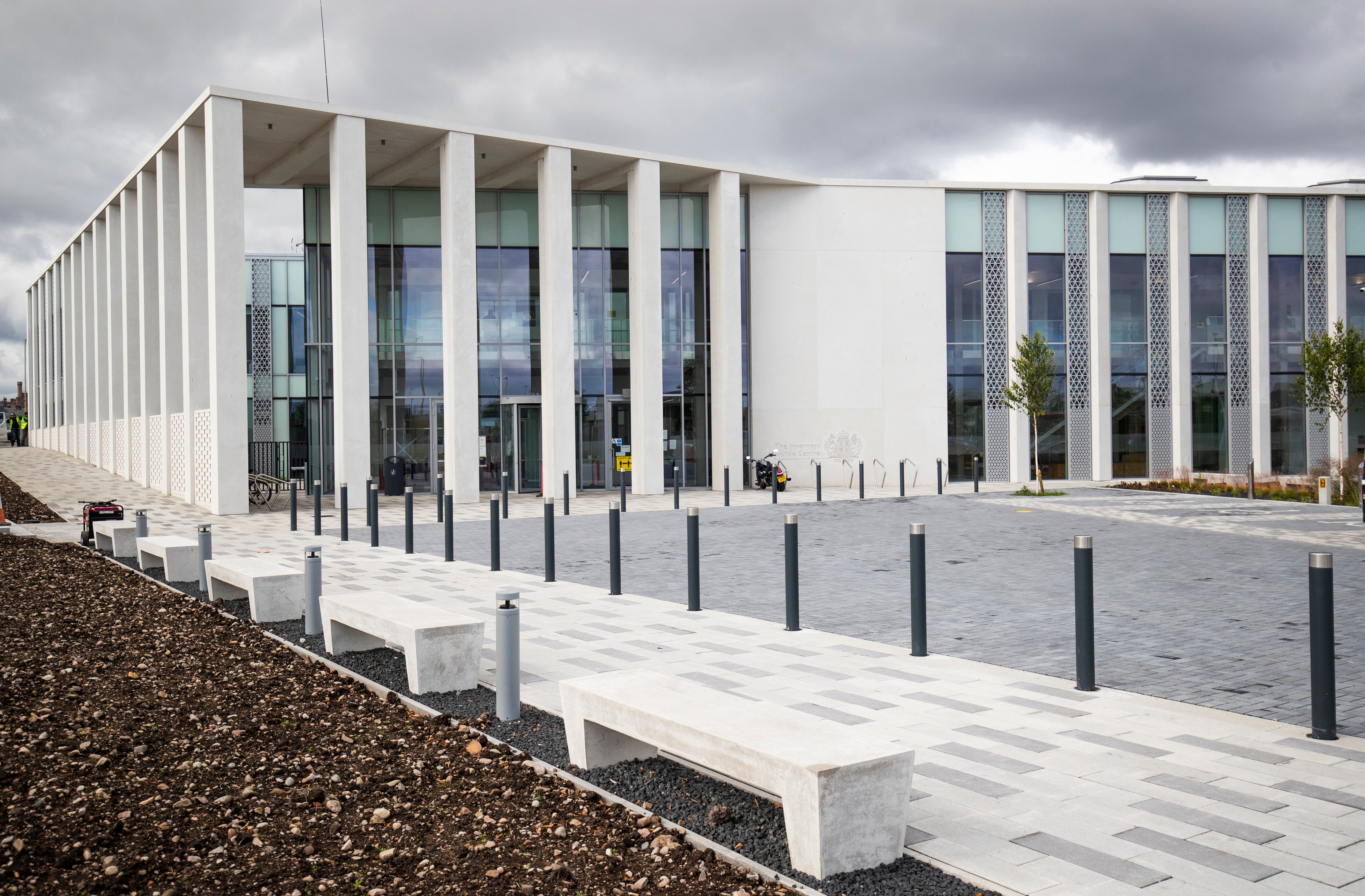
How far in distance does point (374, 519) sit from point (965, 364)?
69.3 feet

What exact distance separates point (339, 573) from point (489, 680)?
5751 mm

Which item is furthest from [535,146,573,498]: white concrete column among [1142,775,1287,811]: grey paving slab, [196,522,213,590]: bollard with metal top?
[1142,775,1287,811]: grey paving slab

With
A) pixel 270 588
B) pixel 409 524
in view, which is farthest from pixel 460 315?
pixel 270 588

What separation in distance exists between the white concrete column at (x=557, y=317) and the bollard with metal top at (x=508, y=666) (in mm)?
19462

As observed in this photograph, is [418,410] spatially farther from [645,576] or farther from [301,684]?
[301,684]

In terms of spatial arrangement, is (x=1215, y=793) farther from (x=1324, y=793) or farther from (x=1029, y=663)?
(x=1029, y=663)

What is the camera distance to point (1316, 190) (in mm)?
32344

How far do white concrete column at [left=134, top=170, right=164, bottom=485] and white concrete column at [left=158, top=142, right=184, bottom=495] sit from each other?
142 centimetres

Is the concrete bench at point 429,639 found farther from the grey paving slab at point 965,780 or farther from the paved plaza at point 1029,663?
the grey paving slab at point 965,780

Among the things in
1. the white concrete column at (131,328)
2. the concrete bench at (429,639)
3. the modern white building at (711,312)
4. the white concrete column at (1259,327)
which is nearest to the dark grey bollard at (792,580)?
the concrete bench at (429,639)

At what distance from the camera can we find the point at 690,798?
4289 millimetres

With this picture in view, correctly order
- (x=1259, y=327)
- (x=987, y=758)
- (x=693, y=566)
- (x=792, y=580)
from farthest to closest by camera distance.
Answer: (x=1259, y=327) → (x=693, y=566) → (x=792, y=580) → (x=987, y=758)

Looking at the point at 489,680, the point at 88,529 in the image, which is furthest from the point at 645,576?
the point at 88,529

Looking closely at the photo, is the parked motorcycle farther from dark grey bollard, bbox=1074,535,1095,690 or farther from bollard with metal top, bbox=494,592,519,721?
bollard with metal top, bbox=494,592,519,721
